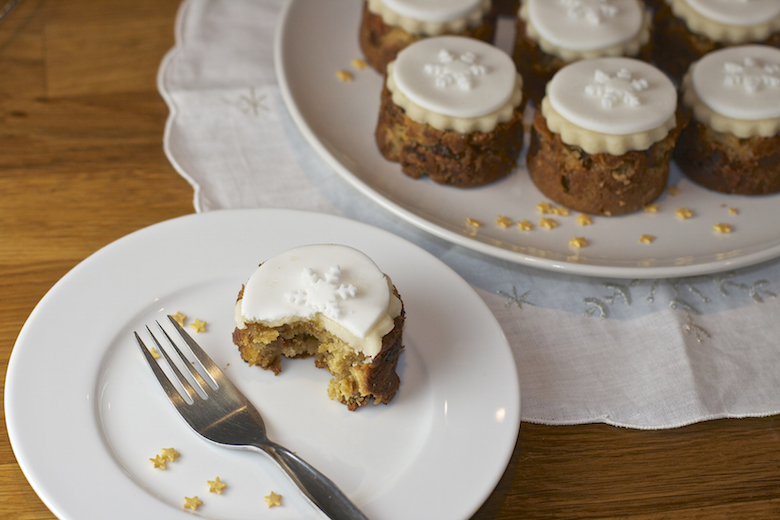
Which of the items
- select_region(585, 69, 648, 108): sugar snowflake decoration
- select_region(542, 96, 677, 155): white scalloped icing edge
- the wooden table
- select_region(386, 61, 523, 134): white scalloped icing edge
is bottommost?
the wooden table

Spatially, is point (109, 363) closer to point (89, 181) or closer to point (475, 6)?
point (89, 181)

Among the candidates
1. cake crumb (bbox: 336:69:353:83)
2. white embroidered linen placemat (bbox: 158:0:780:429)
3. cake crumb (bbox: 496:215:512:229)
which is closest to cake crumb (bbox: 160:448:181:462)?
white embroidered linen placemat (bbox: 158:0:780:429)

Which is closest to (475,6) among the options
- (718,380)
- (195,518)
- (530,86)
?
(530,86)

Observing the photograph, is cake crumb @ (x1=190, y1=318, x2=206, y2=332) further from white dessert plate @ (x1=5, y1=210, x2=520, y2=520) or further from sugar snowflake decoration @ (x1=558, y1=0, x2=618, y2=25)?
sugar snowflake decoration @ (x1=558, y1=0, x2=618, y2=25)

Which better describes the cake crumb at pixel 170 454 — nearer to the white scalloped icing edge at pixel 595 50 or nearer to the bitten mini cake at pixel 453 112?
the bitten mini cake at pixel 453 112

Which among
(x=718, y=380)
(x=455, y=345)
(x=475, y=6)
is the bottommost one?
(x=718, y=380)
